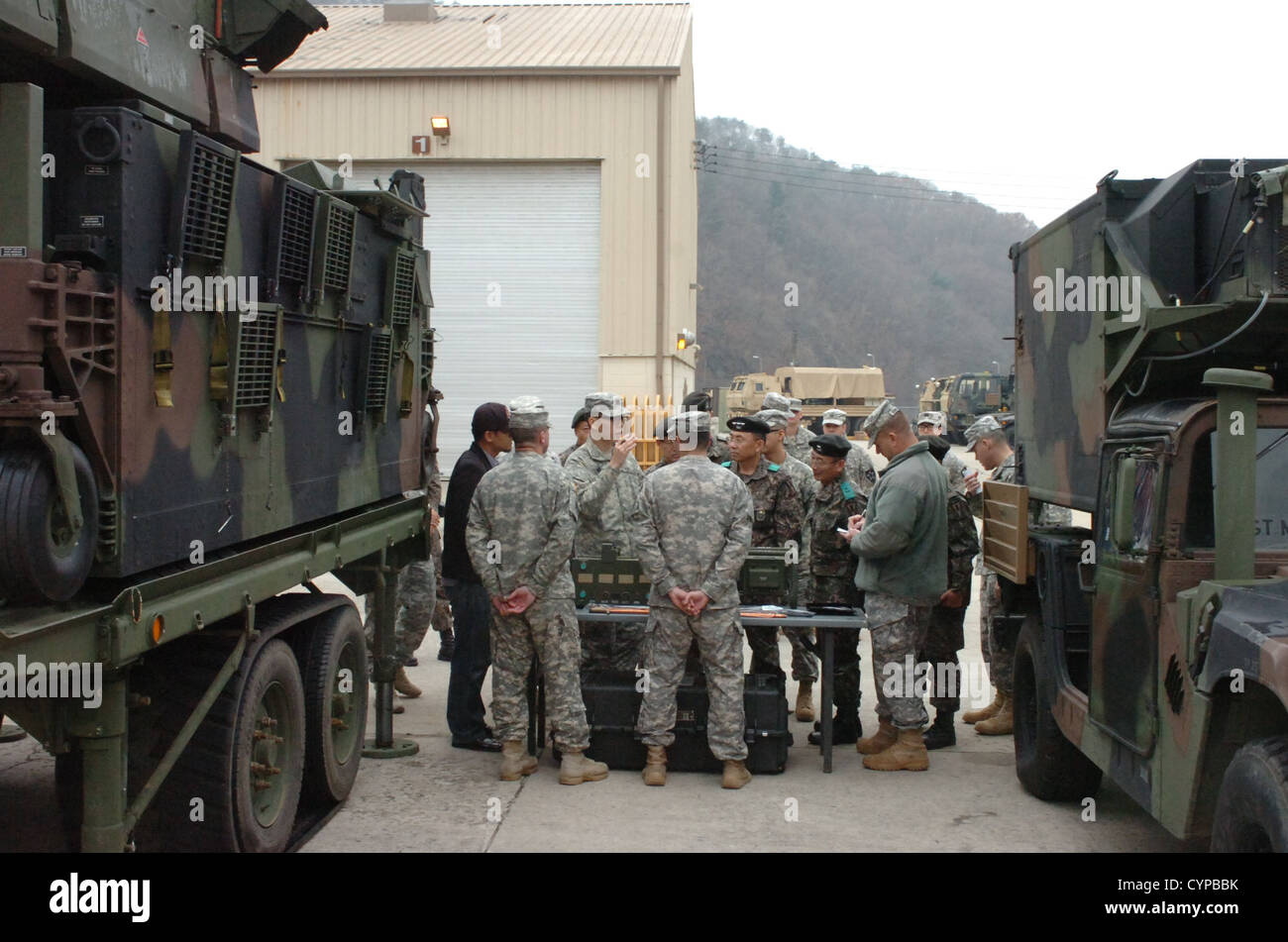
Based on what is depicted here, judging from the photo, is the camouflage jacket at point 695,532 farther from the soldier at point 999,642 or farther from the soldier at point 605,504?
the soldier at point 999,642

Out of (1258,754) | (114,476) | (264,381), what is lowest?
(1258,754)

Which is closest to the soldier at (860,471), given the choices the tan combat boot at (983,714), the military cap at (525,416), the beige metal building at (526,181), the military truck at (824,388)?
the tan combat boot at (983,714)

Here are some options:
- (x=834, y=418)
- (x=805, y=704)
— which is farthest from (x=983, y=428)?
(x=805, y=704)

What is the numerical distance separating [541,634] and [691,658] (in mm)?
1347

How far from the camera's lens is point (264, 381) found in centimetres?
502

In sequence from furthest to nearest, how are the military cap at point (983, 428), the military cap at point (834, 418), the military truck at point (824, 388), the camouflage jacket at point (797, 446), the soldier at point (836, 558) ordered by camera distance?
the military truck at point (824, 388) → the camouflage jacket at point (797, 446) → the military cap at point (834, 418) → the military cap at point (983, 428) → the soldier at point (836, 558)

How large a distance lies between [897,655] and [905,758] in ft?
1.85

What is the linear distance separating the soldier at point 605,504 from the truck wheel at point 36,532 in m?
4.23

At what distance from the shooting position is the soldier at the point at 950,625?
24.8 ft

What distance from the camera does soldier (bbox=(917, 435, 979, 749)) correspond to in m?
7.55

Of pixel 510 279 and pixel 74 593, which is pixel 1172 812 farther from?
pixel 510 279

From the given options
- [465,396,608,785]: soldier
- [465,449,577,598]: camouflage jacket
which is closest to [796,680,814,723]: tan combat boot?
[465,396,608,785]: soldier

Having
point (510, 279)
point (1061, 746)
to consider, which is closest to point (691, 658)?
point (1061, 746)

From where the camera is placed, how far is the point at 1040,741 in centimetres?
624
